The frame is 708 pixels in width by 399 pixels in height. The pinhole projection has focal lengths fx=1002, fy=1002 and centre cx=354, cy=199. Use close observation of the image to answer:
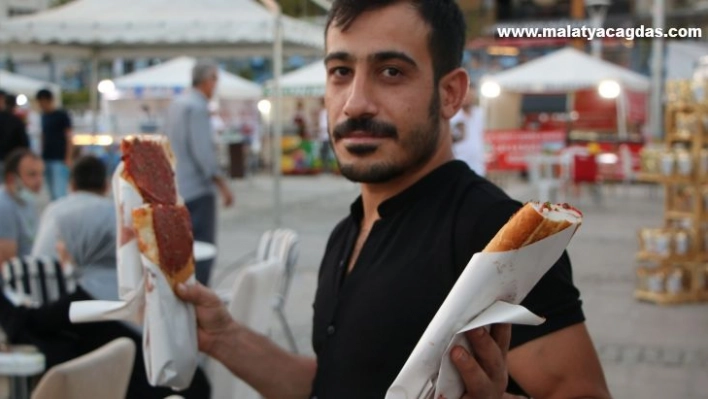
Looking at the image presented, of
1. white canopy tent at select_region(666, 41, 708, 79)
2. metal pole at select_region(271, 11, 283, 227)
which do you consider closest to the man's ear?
metal pole at select_region(271, 11, 283, 227)

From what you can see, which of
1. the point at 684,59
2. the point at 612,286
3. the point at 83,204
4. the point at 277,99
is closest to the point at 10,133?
the point at 277,99

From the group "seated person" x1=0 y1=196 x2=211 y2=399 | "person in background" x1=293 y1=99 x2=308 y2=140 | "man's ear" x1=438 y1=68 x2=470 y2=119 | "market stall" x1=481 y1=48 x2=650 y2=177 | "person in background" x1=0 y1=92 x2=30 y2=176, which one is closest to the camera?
"man's ear" x1=438 y1=68 x2=470 y2=119

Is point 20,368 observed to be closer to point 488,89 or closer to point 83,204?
point 83,204

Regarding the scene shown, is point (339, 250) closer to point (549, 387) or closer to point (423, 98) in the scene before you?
point (423, 98)

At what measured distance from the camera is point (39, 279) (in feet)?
16.4

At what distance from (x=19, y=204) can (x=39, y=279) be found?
51.3 inches

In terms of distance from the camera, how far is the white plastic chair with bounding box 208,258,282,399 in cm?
473

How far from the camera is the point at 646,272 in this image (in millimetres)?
8805

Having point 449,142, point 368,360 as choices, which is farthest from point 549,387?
point 449,142

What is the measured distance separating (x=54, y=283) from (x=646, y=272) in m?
5.59

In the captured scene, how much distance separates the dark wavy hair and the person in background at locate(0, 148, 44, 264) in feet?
14.1

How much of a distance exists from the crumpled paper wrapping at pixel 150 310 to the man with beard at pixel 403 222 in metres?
0.06

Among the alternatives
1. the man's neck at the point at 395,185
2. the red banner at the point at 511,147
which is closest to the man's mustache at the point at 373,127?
the man's neck at the point at 395,185

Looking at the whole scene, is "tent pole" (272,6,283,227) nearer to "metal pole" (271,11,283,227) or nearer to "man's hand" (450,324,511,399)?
"metal pole" (271,11,283,227)
